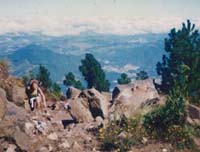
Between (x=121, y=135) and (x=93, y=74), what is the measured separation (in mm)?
49405

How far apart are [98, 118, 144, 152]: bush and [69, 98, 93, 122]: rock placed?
2608mm

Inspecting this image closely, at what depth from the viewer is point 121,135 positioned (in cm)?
1541

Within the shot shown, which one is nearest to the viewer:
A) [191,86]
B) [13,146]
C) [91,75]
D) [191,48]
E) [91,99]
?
[13,146]

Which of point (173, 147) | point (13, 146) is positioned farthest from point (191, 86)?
point (13, 146)

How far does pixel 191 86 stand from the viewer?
1382 inches

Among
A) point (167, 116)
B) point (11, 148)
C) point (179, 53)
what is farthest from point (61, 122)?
point (179, 53)

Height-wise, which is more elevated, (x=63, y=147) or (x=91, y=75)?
(x=63, y=147)

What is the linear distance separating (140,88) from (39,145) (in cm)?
1040

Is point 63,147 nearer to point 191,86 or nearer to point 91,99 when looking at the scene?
point 91,99

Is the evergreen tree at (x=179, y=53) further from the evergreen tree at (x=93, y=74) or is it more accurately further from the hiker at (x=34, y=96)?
the hiker at (x=34, y=96)

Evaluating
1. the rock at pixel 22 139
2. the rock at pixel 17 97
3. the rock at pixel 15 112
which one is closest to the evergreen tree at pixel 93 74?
the rock at pixel 17 97

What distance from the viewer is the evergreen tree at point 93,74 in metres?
63.2

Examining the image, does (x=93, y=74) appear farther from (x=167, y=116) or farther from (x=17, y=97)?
(x=167, y=116)

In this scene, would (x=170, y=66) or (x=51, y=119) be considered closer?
(x=51, y=119)
